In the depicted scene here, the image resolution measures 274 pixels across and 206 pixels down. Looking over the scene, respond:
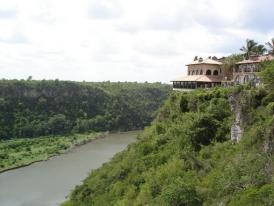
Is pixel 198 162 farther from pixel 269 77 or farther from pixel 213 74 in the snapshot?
pixel 213 74

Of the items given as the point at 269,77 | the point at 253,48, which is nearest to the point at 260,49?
the point at 253,48

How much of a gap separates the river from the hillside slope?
13.3m

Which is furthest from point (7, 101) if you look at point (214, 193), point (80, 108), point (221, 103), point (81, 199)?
point (214, 193)

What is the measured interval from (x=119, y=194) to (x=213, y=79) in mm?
15122

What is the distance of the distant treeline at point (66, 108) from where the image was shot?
10838 cm

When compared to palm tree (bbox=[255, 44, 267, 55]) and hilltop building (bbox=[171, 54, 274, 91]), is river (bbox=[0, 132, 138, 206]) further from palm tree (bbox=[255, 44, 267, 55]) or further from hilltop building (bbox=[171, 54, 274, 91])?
palm tree (bbox=[255, 44, 267, 55])

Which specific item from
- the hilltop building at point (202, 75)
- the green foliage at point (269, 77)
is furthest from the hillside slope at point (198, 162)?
the hilltop building at point (202, 75)

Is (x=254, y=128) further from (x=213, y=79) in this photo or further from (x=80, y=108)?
(x=80, y=108)

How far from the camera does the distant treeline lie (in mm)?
108375

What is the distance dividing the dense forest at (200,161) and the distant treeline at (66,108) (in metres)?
70.1

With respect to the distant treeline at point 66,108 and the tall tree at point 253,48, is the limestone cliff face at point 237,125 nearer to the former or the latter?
the tall tree at point 253,48

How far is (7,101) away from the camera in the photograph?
113 meters

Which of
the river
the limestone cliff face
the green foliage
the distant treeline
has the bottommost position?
the river

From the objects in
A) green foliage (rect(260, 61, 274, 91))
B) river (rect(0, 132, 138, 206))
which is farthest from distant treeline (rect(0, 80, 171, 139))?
green foliage (rect(260, 61, 274, 91))
